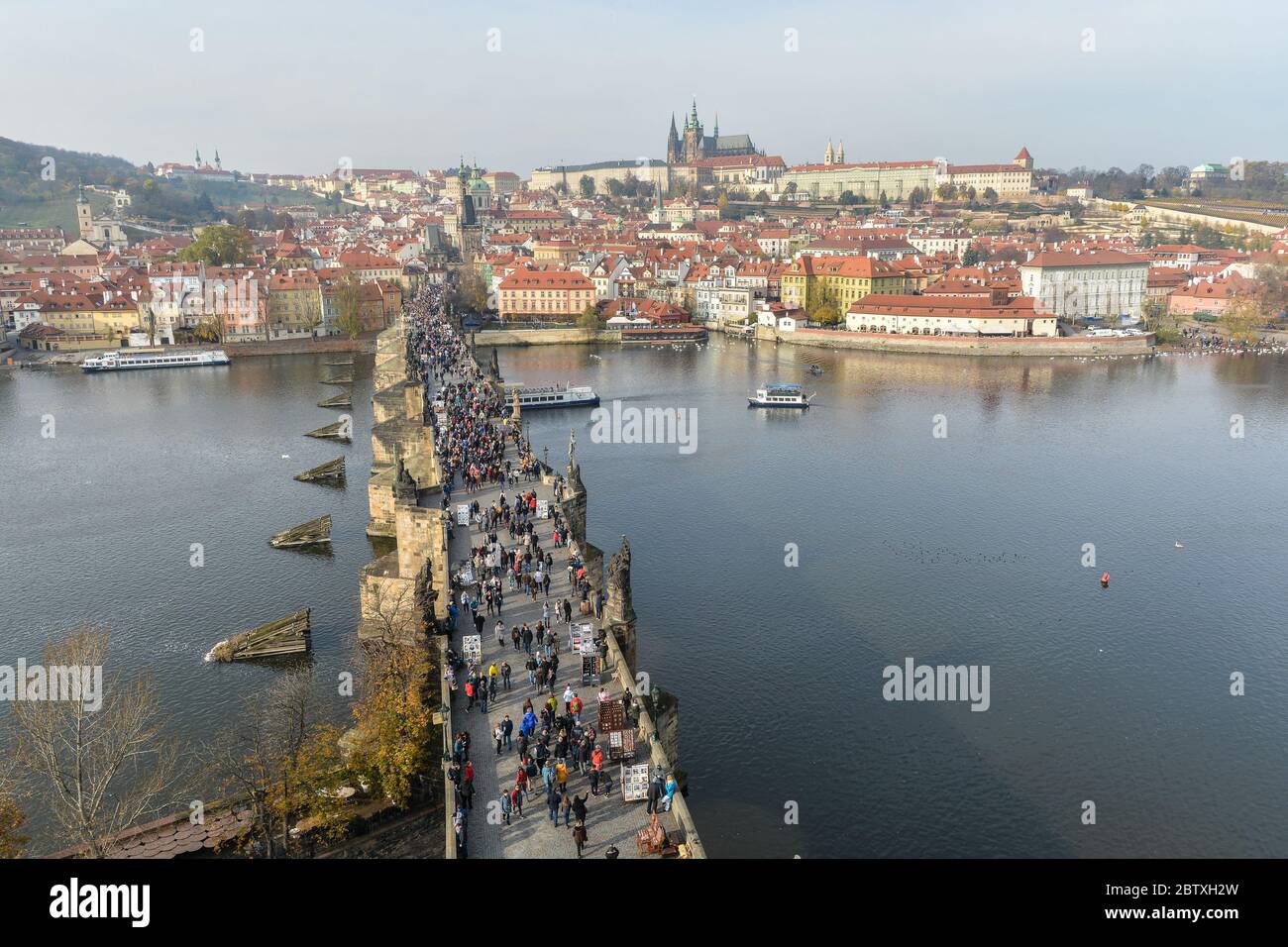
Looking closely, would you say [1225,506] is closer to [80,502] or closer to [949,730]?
[949,730]

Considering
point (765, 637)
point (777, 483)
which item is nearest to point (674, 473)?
point (777, 483)

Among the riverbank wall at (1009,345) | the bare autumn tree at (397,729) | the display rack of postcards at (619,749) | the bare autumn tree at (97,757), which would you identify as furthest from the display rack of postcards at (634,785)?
the riverbank wall at (1009,345)

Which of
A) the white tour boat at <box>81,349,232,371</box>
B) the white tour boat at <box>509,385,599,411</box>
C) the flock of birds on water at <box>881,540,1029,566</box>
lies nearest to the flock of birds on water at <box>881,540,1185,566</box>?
the flock of birds on water at <box>881,540,1029,566</box>

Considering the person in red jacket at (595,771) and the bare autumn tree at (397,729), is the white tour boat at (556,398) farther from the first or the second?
the person in red jacket at (595,771)

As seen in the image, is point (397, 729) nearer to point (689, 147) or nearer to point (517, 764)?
point (517, 764)

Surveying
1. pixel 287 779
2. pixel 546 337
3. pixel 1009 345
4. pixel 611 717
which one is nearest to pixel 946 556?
pixel 611 717
